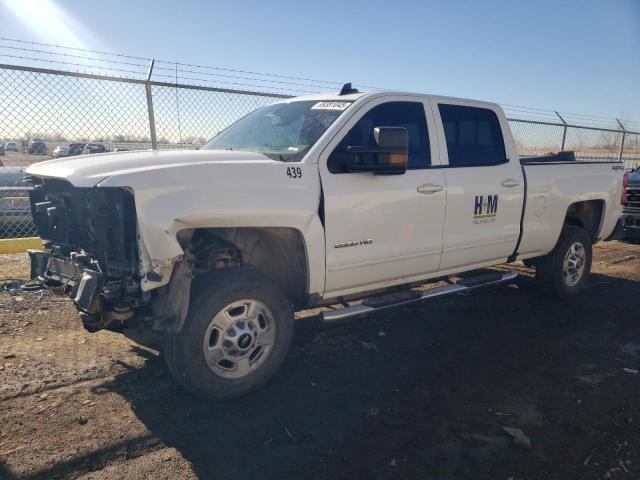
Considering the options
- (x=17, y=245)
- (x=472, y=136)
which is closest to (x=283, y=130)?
(x=472, y=136)

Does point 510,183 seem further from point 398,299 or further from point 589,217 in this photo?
point 589,217

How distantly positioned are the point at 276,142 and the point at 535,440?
9.30 feet

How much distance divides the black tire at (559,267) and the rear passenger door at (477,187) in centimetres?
87

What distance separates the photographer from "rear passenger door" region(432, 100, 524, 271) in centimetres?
466

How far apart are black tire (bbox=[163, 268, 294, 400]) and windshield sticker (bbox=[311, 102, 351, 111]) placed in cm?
157

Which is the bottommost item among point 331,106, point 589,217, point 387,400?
point 387,400

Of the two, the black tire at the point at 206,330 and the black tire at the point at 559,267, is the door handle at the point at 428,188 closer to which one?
the black tire at the point at 206,330

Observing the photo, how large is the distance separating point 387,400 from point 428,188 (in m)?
1.82

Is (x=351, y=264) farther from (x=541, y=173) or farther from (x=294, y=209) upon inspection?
(x=541, y=173)

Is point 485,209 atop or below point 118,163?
below

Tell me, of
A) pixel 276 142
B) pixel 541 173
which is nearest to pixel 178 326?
pixel 276 142

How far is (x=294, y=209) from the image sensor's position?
11.6 feet

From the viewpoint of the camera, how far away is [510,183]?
16.8 ft

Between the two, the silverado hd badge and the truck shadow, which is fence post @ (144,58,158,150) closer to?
the truck shadow
